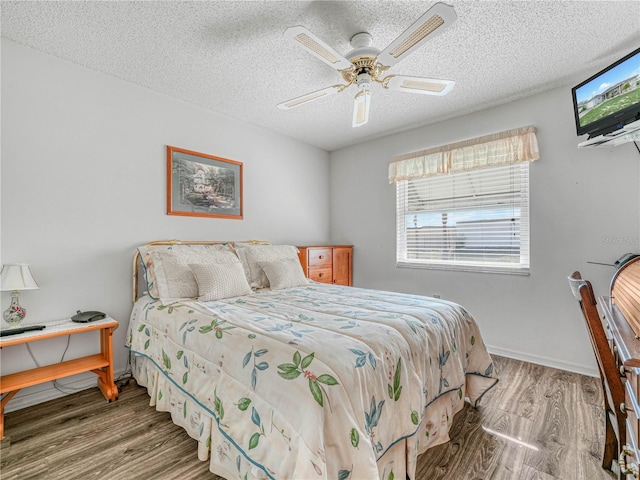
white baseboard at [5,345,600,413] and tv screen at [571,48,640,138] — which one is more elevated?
tv screen at [571,48,640,138]

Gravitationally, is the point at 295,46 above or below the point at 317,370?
above

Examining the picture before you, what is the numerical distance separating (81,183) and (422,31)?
2744 mm

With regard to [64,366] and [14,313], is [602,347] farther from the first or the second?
[14,313]

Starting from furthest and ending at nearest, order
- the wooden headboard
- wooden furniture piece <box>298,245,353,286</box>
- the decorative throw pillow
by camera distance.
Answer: wooden furniture piece <box>298,245,353,286</box>
the decorative throw pillow
the wooden headboard

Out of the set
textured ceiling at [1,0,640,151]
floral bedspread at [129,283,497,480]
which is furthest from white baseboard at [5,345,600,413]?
textured ceiling at [1,0,640,151]

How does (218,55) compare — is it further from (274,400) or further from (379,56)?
(274,400)

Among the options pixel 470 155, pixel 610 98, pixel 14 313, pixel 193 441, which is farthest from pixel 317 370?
pixel 470 155

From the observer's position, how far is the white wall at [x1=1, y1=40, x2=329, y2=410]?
2.14 meters

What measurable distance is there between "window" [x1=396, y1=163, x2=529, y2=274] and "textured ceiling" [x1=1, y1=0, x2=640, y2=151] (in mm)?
871

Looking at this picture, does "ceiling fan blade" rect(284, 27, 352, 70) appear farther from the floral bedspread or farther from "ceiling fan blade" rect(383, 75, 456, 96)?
the floral bedspread

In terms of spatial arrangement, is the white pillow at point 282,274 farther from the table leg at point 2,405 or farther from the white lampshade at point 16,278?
the table leg at point 2,405

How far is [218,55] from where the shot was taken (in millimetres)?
2275

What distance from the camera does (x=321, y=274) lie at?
3.99 m

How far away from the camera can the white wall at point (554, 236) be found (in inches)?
99.2
